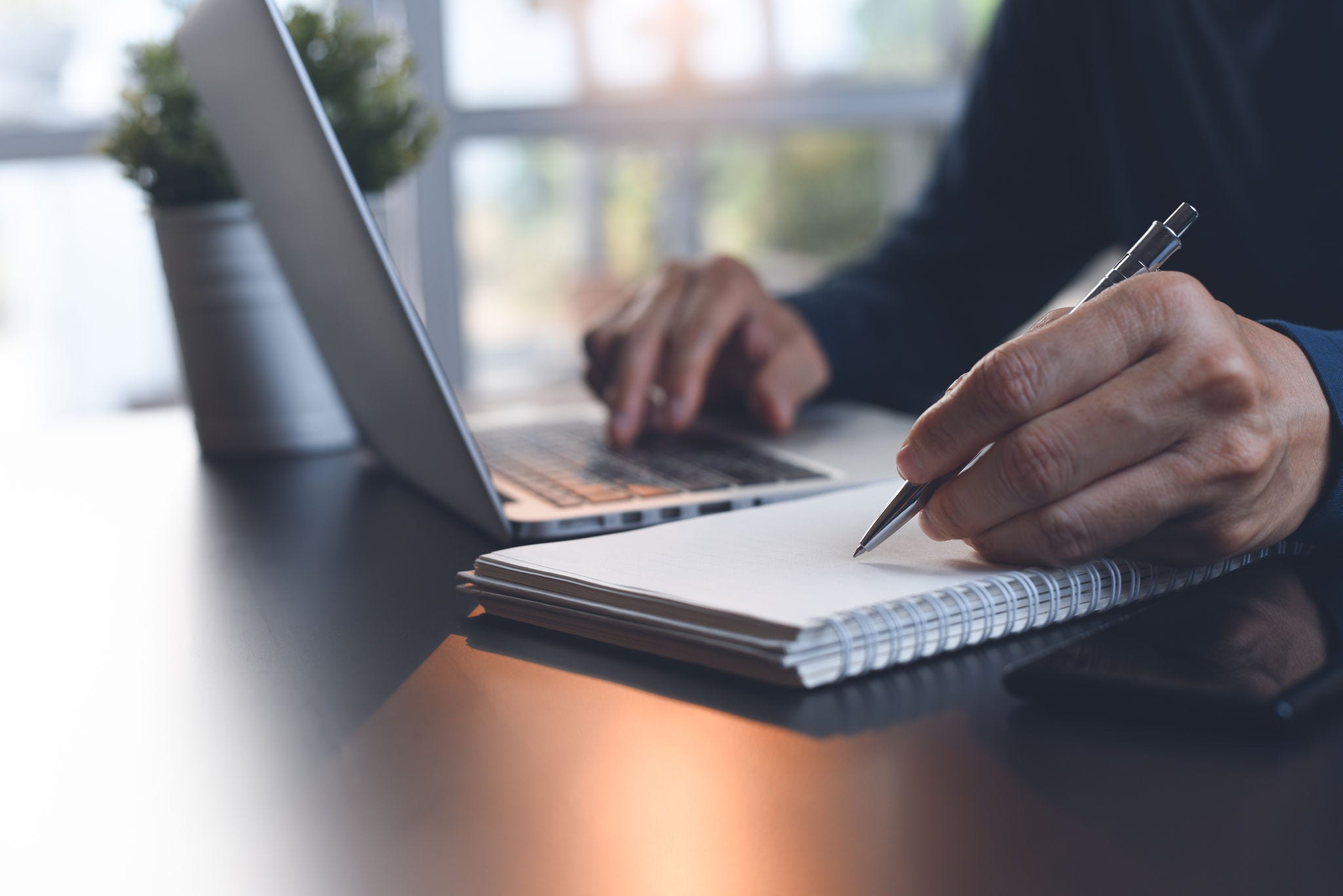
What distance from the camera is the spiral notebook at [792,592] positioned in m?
0.38

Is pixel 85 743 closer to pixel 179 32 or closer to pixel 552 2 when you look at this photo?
pixel 179 32

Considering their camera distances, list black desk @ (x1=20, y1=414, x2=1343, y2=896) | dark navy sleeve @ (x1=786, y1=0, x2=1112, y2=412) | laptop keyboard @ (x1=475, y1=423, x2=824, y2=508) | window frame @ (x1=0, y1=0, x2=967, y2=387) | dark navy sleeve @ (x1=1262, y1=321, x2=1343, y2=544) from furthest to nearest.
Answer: window frame @ (x1=0, y1=0, x2=967, y2=387) → dark navy sleeve @ (x1=786, y1=0, x2=1112, y2=412) → laptop keyboard @ (x1=475, y1=423, x2=824, y2=508) → dark navy sleeve @ (x1=1262, y1=321, x2=1343, y2=544) → black desk @ (x1=20, y1=414, x2=1343, y2=896)

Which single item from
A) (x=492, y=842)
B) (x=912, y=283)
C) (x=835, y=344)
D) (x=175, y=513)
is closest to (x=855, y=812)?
(x=492, y=842)

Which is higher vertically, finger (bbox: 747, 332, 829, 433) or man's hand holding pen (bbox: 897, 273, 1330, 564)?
man's hand holding pen (bbox: 897, 273, 1330, 564)

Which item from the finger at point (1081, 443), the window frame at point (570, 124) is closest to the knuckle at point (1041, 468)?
the finger at point (1081, 443)

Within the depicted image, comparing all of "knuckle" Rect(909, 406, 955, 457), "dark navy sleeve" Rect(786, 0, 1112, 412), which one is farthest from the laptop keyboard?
"dark navy sleeve" Rect(786, 0, 1112, 412)

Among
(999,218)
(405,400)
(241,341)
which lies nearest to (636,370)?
(405,400)

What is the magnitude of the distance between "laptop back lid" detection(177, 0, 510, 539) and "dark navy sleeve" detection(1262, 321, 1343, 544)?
38cm

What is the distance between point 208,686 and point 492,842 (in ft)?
0.60

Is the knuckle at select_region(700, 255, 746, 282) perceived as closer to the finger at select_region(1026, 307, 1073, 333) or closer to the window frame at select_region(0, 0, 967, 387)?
the finger at select_region(1026, 307, 1073, 333)

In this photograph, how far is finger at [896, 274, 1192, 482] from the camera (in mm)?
435

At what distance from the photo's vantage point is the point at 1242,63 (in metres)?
0.96

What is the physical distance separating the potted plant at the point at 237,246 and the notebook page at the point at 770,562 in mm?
538

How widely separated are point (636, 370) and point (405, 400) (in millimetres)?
240
